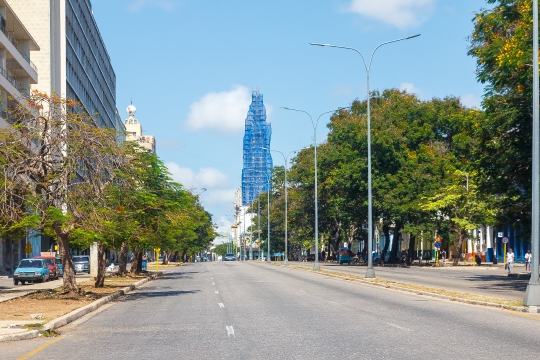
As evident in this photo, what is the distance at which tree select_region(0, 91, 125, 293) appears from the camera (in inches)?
993

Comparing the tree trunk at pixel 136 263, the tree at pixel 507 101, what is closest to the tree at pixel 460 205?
the tree trunk at pixel 136 263

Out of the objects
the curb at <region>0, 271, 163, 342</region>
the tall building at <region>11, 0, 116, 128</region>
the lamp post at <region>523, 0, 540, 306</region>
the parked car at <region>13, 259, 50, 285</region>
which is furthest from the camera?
the tall building at <region>11, 0, 116, 128</region>

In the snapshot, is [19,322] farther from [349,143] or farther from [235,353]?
[349,143]

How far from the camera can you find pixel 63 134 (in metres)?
26.0

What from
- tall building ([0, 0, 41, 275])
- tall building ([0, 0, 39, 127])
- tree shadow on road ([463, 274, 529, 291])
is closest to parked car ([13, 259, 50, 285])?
tall building ([0, 0, 41, 275])

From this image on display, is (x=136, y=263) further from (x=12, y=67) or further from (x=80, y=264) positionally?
(x=12, y=67)

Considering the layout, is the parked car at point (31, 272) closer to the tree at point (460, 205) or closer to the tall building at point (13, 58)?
the tall building at point (13, 58)

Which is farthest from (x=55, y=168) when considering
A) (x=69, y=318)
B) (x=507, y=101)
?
(x=507, y=101)

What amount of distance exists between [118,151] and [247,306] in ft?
23.7

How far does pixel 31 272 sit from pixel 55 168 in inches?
815

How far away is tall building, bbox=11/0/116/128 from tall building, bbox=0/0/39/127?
3.50m

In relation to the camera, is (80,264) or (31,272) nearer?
(31,272)

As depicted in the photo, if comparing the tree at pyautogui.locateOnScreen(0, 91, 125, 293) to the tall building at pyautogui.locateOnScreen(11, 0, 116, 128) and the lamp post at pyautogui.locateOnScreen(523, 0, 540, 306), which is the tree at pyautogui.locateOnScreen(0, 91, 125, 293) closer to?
the lamp post at pyautogui.locateOnScreen(523, 0, 540, 306)

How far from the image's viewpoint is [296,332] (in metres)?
15.7
